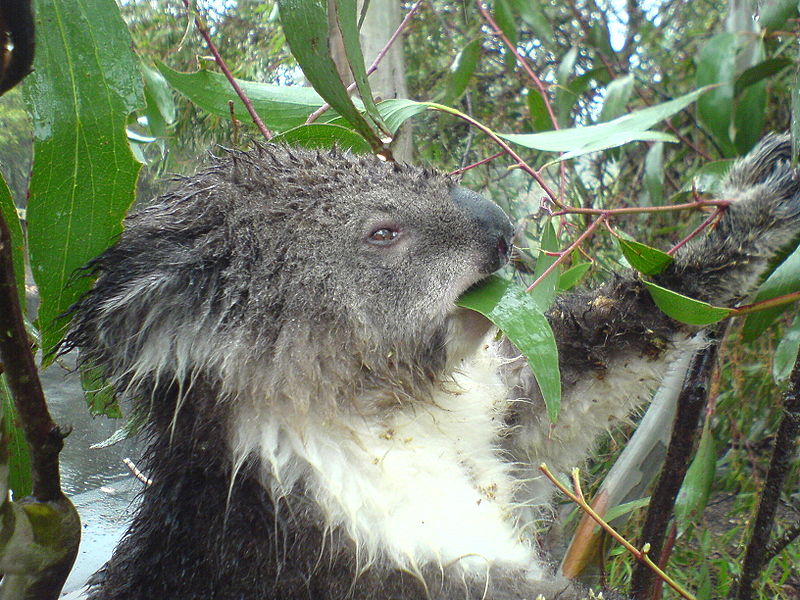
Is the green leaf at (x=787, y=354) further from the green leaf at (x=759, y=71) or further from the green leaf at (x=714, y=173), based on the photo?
the green leaf at (x=759, y=71)

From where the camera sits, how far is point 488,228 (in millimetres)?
1415

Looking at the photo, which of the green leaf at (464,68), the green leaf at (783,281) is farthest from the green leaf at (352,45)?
the green leaf at (464,68)

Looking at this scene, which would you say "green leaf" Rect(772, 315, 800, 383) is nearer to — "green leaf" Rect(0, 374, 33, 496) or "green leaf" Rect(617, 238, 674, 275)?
"green leaf" Rect(617, 238, 674, 275)

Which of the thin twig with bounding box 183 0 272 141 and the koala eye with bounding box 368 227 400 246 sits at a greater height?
the thin twig with bounding box 183 0 272 141

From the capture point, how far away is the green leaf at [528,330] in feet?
4.09

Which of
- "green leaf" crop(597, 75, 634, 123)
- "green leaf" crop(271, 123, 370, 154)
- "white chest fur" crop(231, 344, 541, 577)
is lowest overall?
"white chest fur" crop(231, 344, 541, 577)

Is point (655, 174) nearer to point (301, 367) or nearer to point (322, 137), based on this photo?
point (322, 137)

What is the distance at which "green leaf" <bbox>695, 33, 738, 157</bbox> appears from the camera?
6.86 feet

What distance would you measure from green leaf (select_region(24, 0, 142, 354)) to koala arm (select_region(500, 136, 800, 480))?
1170mm

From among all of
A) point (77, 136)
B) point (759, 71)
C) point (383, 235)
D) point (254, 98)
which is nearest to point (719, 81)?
point (759, 71)

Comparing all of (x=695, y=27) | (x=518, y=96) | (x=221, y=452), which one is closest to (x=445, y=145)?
(x=518, y=96)

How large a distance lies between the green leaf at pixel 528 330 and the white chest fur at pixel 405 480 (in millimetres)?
414

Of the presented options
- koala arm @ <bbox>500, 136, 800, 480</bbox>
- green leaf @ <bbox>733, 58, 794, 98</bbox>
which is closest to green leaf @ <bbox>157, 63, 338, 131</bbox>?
koala arm @ <bbox>500, 136, 800, 480</bbox>

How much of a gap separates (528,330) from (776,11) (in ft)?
4.39
